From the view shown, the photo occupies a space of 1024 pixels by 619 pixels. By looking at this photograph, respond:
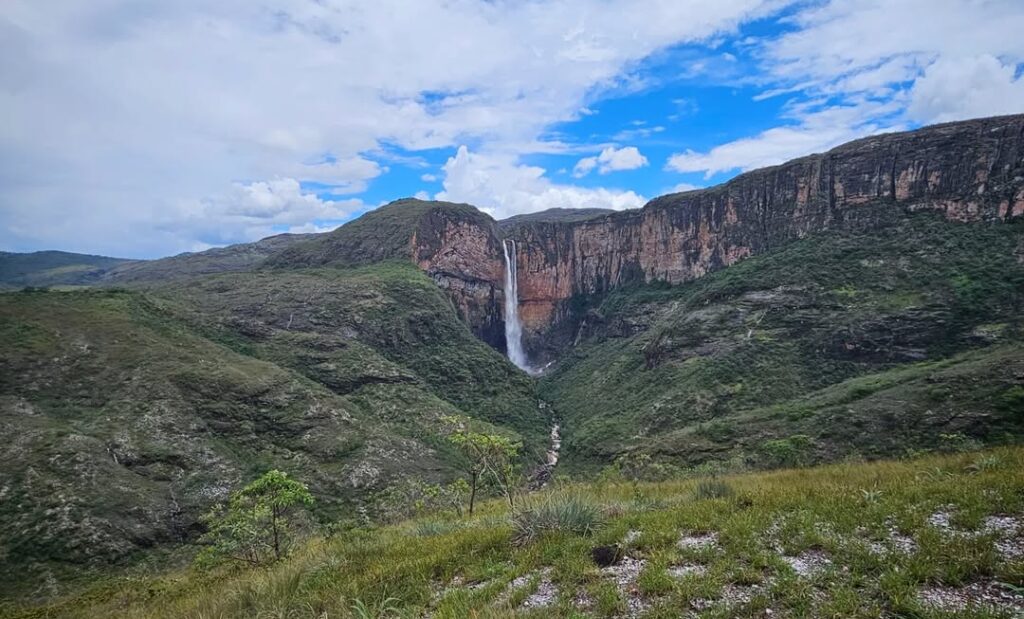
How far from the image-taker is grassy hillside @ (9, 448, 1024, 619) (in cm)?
516

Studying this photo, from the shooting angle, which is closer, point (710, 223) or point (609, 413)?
point (609, 413)

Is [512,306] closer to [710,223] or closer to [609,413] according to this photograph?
[710,223]

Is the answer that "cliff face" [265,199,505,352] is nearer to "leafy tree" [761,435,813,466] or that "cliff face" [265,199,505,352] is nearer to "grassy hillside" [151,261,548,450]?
"grassy hillside" [151,261,548,450]

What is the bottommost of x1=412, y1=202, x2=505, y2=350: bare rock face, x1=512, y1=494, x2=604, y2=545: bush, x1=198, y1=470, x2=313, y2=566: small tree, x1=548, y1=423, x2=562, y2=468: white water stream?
x1=548, y1=423, x2=562, y2=468: white water stream

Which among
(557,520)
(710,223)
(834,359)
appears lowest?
(834,359)

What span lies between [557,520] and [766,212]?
3704 inches

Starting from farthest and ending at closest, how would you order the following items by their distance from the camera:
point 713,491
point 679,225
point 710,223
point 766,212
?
point 679,225, point 710,223, point 766,212, point 713,491

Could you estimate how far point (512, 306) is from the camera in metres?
126

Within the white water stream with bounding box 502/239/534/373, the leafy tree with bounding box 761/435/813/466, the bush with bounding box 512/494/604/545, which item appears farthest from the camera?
the white water stream with bounding box 502/239/534/373

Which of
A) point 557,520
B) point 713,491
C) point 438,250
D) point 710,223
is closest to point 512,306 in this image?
point 438,250

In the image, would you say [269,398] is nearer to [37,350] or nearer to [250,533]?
[37,350]

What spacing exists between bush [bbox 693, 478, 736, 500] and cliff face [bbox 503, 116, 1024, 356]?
76599 mm

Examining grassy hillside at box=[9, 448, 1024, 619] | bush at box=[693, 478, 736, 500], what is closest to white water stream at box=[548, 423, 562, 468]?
bush at box=[693, 478, 736, 500]

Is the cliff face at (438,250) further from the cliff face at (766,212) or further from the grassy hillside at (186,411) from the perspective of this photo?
the grassy hillside at (186,411)
